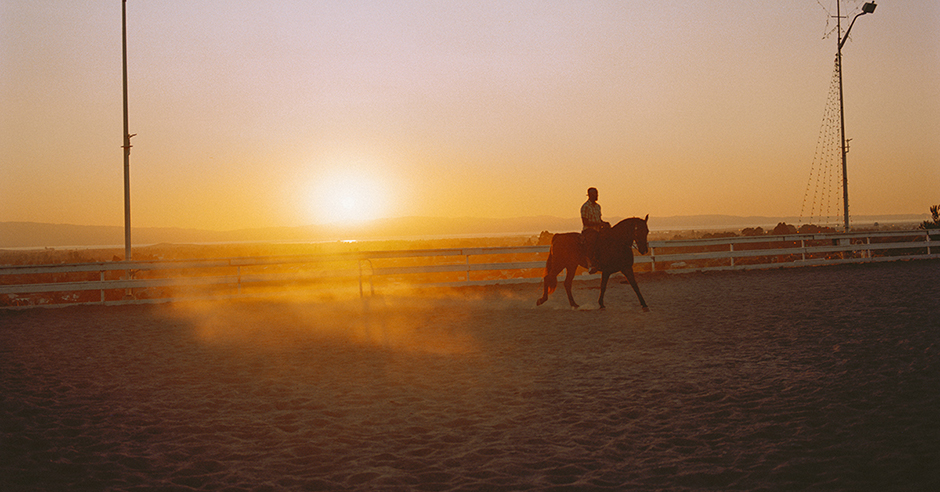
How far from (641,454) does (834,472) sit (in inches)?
49.4

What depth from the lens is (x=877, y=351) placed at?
7.54 metres

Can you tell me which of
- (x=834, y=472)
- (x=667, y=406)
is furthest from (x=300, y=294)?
(x=834, y=472)

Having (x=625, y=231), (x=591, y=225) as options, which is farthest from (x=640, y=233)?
(x=591, y=225)

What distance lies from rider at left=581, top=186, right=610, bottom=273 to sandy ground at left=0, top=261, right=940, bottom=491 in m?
1.58

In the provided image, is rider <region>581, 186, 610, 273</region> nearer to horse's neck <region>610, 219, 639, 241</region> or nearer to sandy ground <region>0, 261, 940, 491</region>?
horse's neck <region>610, 219, 639, 241</region>

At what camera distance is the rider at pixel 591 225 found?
12.8 metres

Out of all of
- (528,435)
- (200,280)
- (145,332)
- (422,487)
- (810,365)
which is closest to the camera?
(422,487)

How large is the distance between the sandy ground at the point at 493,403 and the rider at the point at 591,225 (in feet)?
5.20

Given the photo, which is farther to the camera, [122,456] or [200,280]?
[200,280]

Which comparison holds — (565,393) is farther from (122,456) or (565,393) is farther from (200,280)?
(200,280)

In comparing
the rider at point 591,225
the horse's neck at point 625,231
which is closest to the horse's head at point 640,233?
the horse's neck at point 625,231

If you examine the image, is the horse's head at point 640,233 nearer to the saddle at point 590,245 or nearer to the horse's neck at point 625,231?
the horse's neck at point 625,231

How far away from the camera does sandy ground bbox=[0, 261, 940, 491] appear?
13.9 ft

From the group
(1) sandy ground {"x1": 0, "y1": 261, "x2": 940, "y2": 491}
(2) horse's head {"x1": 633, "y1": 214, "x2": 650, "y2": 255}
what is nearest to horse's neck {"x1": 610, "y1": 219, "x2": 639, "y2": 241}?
(2) horse's head {"x1": 633, "y1": 214, "x2": 650, "y2": 255}
